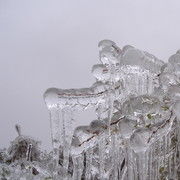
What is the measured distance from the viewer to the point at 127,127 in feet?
10.4

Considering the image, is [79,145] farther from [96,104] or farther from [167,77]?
[167,77]

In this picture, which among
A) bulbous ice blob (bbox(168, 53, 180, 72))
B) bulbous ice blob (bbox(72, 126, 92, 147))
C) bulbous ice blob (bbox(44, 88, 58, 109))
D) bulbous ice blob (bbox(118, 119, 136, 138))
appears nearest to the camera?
bulbous ice blob (bbox(118, 119, 136, 138))

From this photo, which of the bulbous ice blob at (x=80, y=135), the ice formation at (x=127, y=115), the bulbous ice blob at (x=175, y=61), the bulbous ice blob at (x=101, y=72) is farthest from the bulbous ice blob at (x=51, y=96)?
the bulbous ice blob at (x=175, y=61)

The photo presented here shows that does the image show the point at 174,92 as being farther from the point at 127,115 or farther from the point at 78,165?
the point at 78,165

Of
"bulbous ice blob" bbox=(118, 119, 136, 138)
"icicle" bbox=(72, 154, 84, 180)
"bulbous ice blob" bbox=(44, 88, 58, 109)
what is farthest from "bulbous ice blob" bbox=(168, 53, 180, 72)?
"icicle" bbox=(72, 154, 84, 180)

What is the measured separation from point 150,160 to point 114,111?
69cm

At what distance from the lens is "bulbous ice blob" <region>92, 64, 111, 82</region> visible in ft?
12.5

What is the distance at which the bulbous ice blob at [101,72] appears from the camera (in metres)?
3.80

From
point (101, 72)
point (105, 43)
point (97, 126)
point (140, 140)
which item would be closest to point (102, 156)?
point (97, 126)

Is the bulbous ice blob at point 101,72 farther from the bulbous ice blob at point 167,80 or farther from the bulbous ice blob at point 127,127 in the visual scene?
the bulbous ice blob at point 127,127

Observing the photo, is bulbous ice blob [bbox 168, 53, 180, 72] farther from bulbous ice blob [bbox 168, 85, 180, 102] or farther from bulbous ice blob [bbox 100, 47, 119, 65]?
bulbous ice blob [bbox 100, 47, 119, 65]

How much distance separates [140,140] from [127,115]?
0.36 m

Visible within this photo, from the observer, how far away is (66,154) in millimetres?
3697

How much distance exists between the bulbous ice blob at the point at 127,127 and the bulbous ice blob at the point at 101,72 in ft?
2.28
